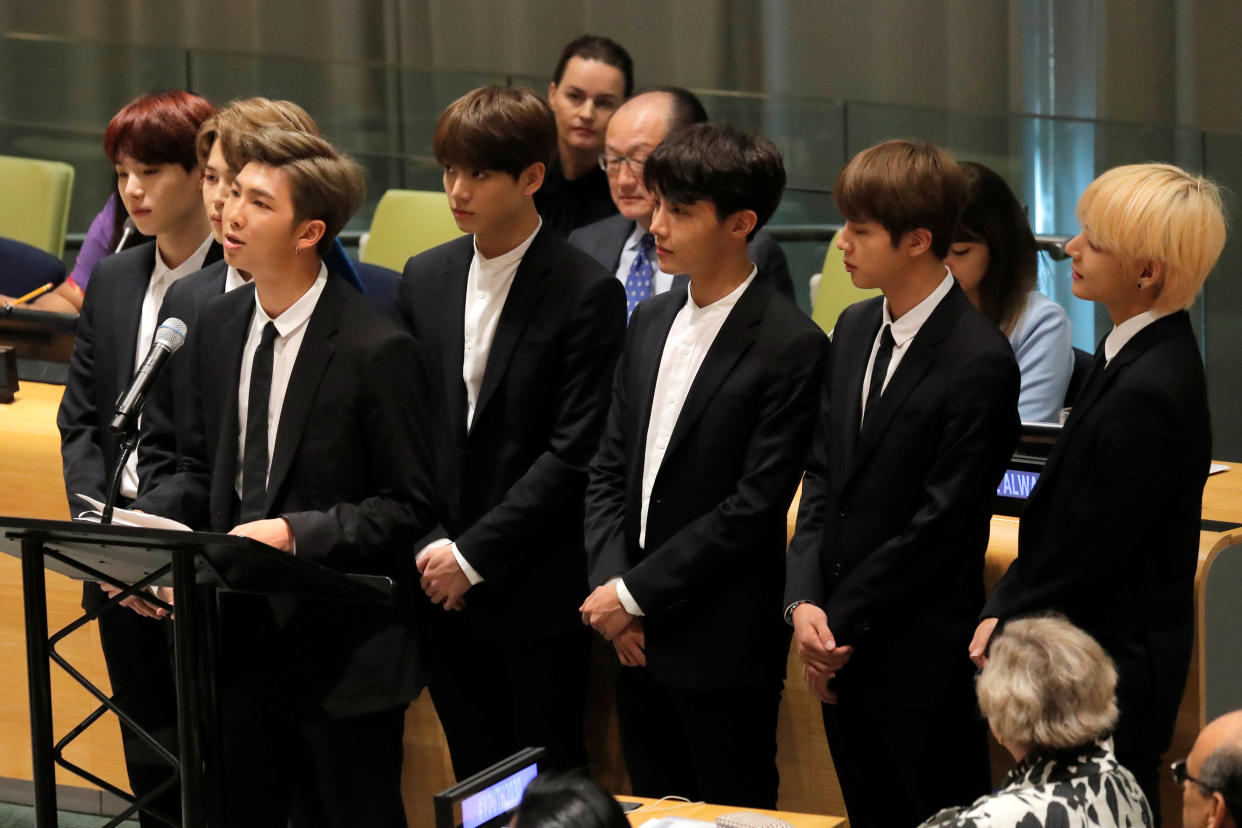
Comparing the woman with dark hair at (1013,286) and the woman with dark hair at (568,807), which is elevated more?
the woman with dark hair at (1013,286)

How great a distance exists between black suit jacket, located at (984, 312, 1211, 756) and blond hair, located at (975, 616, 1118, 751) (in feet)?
0.63

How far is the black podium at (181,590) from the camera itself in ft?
7.43

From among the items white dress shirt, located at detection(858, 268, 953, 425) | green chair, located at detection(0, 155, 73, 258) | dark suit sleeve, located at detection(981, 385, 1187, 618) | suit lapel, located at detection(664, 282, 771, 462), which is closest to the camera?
dark suit sleeve, located at detection(981, 385, 1187, 618)

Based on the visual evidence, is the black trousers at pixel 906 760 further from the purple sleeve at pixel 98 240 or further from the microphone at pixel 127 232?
the purple sleeve at pixel 98 240

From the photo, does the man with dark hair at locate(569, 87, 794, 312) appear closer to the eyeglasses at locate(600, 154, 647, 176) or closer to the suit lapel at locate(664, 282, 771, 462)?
the eyeglasses at locate(600, 154, 647, 176)

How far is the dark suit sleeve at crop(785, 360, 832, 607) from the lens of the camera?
273cm

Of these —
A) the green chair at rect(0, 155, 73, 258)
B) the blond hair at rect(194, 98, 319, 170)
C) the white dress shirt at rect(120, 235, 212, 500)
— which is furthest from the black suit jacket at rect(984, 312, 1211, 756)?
the green chair at rect(0, 155, 73, 258)

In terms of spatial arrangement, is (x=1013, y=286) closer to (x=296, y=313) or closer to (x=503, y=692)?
(x=503, y=692)

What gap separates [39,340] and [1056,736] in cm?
263

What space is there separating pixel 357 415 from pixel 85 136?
5.13 meters

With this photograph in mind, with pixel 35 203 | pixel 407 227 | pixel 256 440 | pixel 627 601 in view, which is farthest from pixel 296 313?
pixel 35 203

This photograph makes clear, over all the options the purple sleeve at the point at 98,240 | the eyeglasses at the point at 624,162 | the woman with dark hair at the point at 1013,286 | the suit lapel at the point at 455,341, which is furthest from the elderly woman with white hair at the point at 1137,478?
the purple sleeve at the point at 98,240

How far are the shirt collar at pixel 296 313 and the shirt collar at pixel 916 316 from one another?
949 millimetres

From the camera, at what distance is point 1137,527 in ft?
8.14
